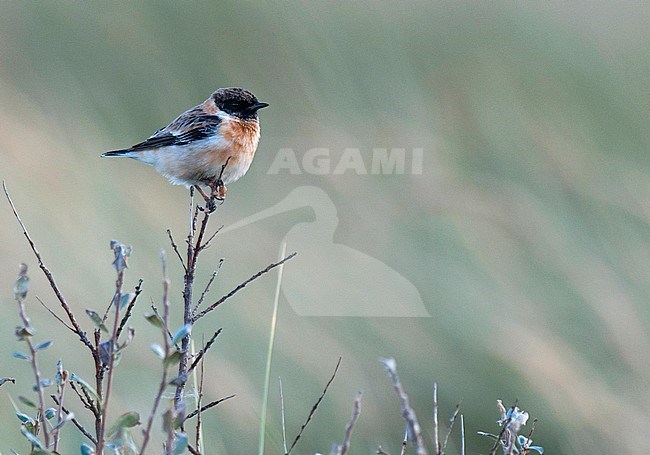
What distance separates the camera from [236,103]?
2.18m

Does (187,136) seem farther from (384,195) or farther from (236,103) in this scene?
(384,195)

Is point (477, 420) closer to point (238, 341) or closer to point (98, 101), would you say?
point (238, 341)

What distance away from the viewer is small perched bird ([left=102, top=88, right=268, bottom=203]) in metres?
2.06

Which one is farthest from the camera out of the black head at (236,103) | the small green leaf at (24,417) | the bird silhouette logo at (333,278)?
the bird silhouette logo at (333,278)

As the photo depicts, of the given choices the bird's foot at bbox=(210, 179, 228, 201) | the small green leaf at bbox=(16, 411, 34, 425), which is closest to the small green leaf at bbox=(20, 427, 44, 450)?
the small green leaf at bbox=(16, 411, 34, 425)

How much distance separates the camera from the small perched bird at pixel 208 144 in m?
2.06

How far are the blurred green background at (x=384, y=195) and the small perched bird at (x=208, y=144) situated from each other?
1.54 feet

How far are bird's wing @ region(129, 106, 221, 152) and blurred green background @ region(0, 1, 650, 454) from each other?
46 cm

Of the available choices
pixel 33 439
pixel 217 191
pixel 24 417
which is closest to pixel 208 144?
pixel 217 191

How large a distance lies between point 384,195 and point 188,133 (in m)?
0.72

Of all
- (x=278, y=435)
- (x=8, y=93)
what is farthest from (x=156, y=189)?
(x=278, y=435)

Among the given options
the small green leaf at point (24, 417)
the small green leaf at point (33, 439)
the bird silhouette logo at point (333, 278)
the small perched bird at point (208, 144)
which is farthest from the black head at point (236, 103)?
the small green leaf at point (33, 439)

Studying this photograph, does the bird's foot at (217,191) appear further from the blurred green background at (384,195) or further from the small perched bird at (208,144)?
the blurred green background at (384,195)

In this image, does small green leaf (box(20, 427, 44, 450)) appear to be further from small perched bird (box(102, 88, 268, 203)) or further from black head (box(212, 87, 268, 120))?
black head (box(212, 87, 268, 120))
